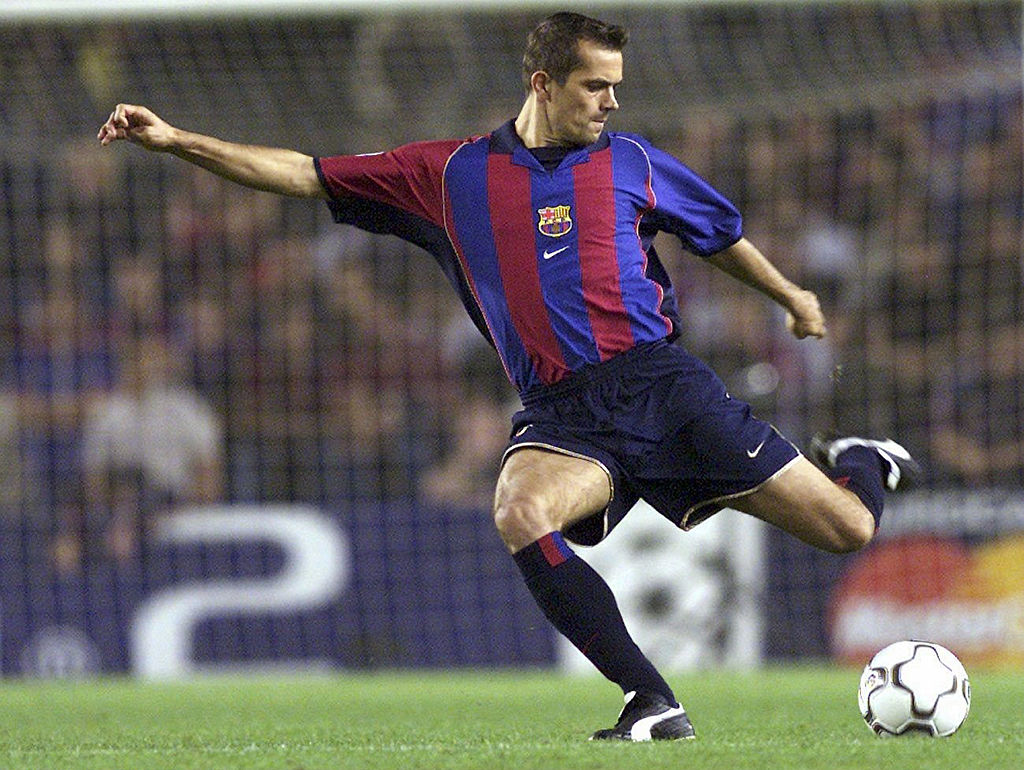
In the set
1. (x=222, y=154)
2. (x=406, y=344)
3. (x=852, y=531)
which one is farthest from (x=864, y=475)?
(x=406, y=344)

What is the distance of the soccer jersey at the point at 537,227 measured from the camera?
4.96 meters

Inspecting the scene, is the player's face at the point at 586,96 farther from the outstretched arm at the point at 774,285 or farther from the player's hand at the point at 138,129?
the player's hand at the point at 138,129

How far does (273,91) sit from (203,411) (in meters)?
2.00

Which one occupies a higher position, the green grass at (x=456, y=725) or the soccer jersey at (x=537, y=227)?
the soccer jersey at (x=537, y=227)

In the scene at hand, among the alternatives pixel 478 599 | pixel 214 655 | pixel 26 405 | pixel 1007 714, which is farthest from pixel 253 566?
pixel 1007 714

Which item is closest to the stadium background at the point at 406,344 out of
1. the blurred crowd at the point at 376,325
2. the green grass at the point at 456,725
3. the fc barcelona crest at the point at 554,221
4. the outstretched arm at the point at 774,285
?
the blurred crowd at the point at 376,325

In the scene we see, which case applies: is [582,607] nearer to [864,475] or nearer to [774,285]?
[864,475]

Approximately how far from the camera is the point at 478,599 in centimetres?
1017

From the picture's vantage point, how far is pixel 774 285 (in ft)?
18.0

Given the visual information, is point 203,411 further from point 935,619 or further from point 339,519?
point 935,619

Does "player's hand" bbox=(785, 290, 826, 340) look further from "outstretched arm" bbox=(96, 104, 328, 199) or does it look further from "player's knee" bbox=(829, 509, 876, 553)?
"outstretched arm" bbox=(96, 104, 328, 199)

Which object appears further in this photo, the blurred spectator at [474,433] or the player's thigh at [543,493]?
the blurred spectator at [474,433]

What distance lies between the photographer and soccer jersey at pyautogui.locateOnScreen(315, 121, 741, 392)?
4.96 m

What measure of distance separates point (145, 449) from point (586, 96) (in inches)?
254
